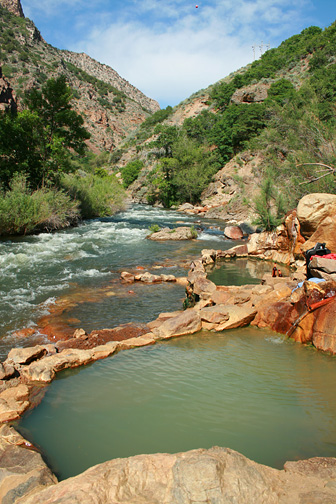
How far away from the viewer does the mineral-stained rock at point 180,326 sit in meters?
6.98

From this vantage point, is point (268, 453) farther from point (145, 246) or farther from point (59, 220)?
point (59, 220)

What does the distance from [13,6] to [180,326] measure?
106 m

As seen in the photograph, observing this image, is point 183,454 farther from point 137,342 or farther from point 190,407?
point 137,342

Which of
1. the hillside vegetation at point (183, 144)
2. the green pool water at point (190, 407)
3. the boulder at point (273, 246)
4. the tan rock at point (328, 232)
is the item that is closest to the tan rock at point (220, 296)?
the green pool water at point (190, 407)

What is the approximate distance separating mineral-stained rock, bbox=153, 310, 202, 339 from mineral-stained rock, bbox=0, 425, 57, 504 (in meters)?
3.66

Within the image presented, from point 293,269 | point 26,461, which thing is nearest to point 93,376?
point 26,461

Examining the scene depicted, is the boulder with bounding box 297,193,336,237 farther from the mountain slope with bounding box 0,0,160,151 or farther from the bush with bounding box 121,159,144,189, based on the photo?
the mountain slope with bounding box 0,0,160,151

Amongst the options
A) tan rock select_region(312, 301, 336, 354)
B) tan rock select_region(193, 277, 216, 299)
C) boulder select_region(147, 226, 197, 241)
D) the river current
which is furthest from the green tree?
tan rock select_region(312, 301, 336, 354)

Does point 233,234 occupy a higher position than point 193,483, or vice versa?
point 233,234

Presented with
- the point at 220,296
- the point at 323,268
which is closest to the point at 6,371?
the point at 220,296

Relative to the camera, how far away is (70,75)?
90938 mm

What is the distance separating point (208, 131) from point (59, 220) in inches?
1357

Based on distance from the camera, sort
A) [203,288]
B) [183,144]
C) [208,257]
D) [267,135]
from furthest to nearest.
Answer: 1. [183,144]
2. [267,135]
3. [208,257]
4. [203,288]

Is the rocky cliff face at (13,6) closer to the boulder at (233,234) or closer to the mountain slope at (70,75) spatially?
the mountain slope at (70,75)
